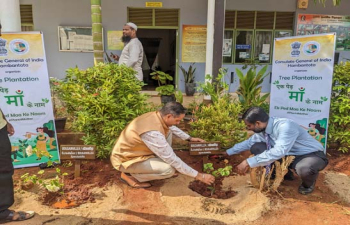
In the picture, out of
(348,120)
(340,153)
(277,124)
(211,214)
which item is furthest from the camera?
(340,153)

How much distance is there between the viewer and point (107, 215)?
268cm

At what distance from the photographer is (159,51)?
1084 cm

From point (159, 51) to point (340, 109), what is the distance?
792 centimetres

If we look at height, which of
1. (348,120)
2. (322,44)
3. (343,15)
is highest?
(343,15)

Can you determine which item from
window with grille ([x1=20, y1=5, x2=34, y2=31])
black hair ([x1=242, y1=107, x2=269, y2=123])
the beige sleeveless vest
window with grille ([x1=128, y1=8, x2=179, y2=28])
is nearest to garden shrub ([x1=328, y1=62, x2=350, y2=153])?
black hair ([x1=242, y1=107, x2=269, y2=123])

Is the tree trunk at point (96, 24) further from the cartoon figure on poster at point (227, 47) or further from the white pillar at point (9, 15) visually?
the cartoon figure on poster at point (227, 47)

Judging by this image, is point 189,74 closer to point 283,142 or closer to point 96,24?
point 96,24

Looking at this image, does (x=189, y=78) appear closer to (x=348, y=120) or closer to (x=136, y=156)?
(x=348, y=120)

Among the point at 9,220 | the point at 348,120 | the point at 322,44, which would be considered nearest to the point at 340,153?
the point at 348,120

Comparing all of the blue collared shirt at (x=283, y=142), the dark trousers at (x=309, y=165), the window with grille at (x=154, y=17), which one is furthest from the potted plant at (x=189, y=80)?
the dark trousers at (x=309, y=165)

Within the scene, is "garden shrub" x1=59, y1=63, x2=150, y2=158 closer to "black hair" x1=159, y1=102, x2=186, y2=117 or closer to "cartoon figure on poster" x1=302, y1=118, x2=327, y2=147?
"black hair" x1=159, y1=102, x2=186, y2=117

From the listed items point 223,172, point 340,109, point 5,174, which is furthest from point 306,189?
point 5,174

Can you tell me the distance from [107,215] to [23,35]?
2311 mm

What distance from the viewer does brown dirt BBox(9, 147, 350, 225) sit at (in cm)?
263
